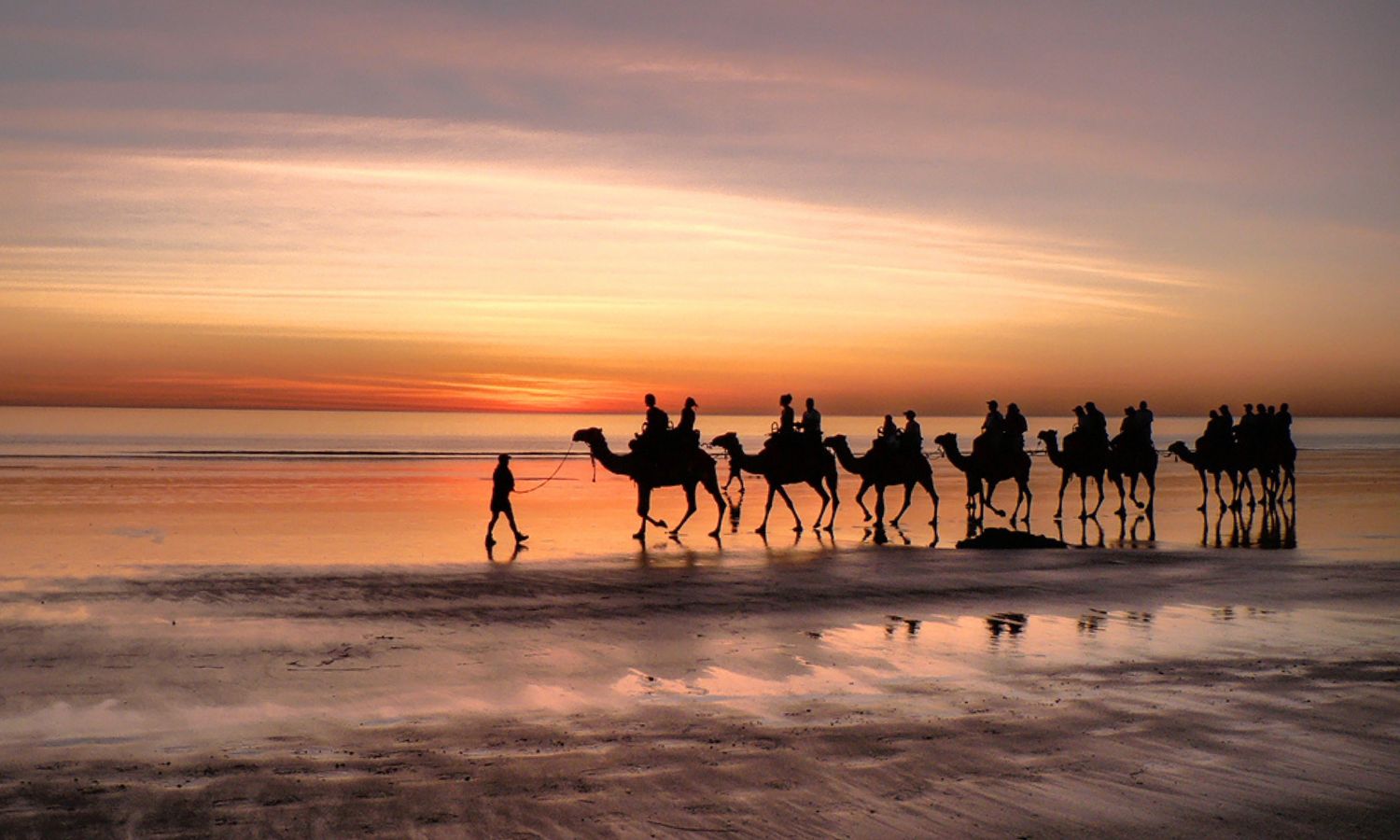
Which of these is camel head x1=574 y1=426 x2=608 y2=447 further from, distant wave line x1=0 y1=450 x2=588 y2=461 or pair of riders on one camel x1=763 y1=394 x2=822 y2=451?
distant wave line x1=0 y1=450 x2=588 y2=461

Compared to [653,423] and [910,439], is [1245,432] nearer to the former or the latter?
[910,439]

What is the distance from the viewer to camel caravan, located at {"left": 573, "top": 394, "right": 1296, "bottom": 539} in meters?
24.3

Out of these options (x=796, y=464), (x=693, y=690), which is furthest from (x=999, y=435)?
(x=693, y=690)

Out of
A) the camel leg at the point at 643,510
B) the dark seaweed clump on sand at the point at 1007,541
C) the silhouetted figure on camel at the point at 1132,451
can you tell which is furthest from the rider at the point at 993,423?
the camel leg at the point at 643,510

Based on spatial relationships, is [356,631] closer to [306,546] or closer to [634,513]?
[306,546]

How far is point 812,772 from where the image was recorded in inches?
303

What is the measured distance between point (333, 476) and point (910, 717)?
40.6 meters

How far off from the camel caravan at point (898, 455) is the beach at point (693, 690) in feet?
9.85

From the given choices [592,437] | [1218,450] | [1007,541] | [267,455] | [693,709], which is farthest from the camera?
[267,455]

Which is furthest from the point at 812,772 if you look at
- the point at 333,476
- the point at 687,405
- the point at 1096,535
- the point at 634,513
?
the point at 333,476

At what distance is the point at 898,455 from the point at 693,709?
18.0 metres

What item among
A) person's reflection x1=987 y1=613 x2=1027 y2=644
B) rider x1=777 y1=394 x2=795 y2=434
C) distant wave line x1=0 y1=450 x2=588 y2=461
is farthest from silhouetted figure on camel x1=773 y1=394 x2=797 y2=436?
distant wave line x1=0 y1=450 x2=588 y2=461

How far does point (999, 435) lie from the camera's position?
28.3 m

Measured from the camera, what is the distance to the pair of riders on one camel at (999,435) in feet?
92.7
